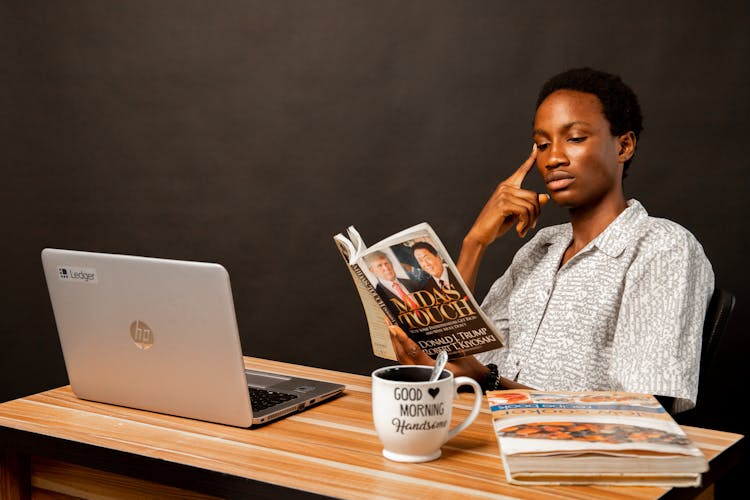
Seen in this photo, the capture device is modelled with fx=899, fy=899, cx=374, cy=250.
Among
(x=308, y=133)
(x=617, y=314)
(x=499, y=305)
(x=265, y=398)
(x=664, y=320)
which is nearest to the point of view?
(x=265, y=398)

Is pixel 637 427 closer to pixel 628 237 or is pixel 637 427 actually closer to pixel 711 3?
pixel 628 237

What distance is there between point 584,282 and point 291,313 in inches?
59.0

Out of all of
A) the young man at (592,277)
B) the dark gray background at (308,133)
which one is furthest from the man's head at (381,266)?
the dark gray background at (308,133)

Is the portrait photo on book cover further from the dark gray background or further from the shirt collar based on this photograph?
the dark gray background

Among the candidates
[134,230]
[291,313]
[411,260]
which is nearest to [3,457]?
[411,260]

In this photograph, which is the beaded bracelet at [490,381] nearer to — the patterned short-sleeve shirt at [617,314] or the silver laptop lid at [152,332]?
the patterned short-sleeve shirt at [617,314]

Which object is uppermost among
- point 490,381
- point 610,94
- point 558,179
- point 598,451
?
point 610,94

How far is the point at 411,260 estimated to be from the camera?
155cm

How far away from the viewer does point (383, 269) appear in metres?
1.60

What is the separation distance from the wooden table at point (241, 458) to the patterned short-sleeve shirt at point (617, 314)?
345 mm

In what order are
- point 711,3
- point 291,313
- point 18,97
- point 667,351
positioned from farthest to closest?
point 18,97 < point 291,313 < point 711,3 < point 667,351

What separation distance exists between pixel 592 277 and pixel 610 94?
418 mm

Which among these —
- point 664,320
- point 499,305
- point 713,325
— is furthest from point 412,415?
point 499,305

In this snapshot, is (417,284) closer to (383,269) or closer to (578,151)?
(383,269)
